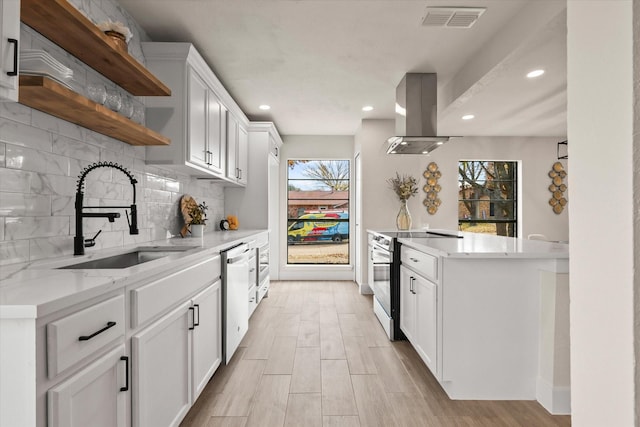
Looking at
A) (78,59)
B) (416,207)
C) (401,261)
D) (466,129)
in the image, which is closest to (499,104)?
(466,129)

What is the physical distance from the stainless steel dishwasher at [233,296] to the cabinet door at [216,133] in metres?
0.84

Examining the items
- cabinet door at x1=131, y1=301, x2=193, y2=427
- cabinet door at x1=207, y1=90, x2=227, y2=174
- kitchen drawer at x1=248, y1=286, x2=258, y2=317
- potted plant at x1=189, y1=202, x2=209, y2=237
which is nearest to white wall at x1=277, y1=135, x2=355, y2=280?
kitchen drawer at x1=248, y1=286, x2=258, y2=317

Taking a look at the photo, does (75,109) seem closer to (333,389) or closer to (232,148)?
(333,389)

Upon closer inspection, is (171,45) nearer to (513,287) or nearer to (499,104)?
(513,287)

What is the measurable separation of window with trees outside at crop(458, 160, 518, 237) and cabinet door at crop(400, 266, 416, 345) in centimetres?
372

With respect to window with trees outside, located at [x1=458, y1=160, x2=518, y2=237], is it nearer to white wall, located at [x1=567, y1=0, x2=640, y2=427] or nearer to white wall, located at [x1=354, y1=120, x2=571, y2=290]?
white wall, located at [x1=354, y1=120, x2=571, y2=290]

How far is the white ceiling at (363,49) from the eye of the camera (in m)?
2.42

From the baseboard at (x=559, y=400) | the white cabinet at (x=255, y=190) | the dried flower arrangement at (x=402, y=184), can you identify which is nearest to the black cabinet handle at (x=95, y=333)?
the baseboard at (x=559, y=400)

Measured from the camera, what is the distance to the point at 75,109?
1641 mm

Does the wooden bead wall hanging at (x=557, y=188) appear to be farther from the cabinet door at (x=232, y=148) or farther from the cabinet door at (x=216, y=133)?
the cabinet door at (x=216, y=133)

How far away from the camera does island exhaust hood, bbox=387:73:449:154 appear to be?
11.8 feet

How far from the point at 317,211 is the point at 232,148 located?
8.33ft

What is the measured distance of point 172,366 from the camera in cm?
168

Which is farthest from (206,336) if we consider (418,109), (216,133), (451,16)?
(418,109)
